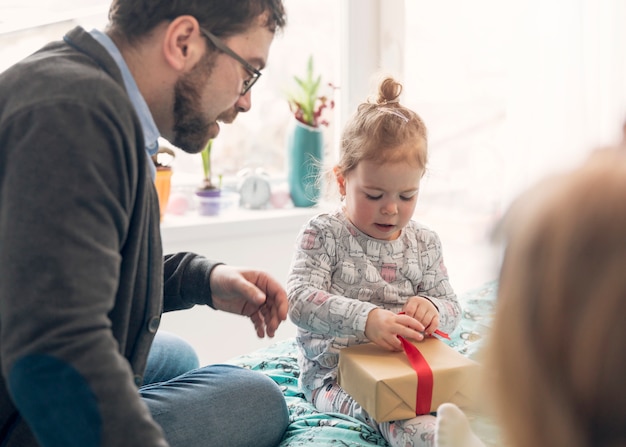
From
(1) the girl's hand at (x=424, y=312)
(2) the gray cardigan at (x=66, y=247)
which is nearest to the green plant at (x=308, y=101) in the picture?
(1) the girl's hand at (x=424, y=312)

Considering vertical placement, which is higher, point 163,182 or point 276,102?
point 276,102

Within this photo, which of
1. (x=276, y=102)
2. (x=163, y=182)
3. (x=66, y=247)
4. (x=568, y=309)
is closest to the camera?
(x=568, y=309)

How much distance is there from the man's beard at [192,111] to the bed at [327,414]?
2.00ft

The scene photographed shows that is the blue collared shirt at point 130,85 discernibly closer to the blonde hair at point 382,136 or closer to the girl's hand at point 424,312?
the blonde hair at point 382,136

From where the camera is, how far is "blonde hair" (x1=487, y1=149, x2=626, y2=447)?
68cm

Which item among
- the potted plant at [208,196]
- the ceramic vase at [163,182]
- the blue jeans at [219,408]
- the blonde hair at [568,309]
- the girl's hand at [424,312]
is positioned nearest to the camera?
the blonde hair at [568,309]

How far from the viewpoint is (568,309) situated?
0.70 m

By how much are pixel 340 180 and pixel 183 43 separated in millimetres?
704

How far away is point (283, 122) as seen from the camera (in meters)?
3.35

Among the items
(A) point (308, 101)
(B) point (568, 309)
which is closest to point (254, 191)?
(A) point (308, 101)

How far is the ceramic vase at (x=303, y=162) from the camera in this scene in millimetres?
3121

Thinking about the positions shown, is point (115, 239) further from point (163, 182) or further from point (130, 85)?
point (163, 182)

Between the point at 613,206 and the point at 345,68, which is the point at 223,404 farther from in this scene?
the point at 345,68

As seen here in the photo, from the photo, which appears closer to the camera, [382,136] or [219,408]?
[219,408]
